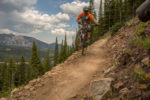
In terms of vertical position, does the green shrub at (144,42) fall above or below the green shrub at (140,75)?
above

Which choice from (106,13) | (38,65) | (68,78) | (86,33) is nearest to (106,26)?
(106,13)

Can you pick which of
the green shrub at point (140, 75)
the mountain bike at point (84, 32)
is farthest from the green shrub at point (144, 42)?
the mountain bike at point (84, 32)

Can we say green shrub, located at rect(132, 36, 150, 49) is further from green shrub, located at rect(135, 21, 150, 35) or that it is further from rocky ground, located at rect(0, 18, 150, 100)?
green shrub, located at rect(135, 21, 150, 35)

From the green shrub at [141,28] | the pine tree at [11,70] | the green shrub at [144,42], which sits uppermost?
the green shrub at [141,28]

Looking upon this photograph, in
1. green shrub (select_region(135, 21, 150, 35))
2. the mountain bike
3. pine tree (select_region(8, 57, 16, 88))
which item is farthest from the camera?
pine tree (select_region(8, 57, 16, 88))

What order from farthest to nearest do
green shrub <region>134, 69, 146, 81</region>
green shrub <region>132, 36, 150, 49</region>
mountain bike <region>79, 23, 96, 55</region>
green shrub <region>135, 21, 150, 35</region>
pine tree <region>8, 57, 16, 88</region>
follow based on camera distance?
pine tree <region>8, 57, 16, 88</region>
mountain bike <region>79, 23, 96, 55</region>
green shrub <region>135, 21, 150, 35</region>
green shrub <region>132, 36, 150, 49</region>
green shrub <region>134, 69, 146, 81</region>

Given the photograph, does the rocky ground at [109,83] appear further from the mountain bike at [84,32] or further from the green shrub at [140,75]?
the mountain bike at [84,32]

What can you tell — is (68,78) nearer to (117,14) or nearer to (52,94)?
(52,94)

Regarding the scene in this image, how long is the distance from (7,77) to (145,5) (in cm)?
5233

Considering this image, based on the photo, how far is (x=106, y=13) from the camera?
41.9m

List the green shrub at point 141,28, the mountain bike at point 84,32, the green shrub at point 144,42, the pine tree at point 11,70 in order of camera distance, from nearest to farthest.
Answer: the green shrub at point 144,42
the green shrub at point 141,28
the mountain bike at point 84,32
the pine tree at point 11,70

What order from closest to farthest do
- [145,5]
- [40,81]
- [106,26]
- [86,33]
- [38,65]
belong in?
[145,5] → [40,81] → [86,33] → [38,65] → [106,26]

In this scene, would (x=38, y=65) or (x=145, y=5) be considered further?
(x=38, y=65)

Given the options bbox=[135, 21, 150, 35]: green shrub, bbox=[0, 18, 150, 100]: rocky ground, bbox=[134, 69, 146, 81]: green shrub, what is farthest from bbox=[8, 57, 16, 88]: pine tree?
bbox=[134, 69, 146, 81]: green shrub
